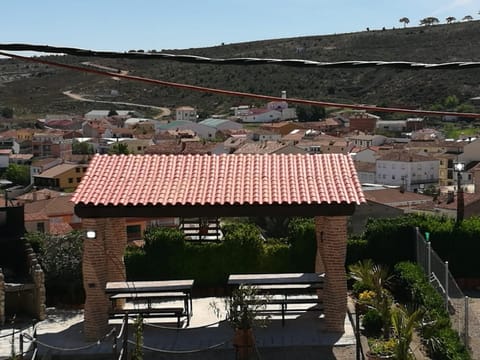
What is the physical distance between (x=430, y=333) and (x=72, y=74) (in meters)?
146

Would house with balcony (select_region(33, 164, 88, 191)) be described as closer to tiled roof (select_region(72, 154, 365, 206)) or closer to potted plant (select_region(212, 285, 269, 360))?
tiled roof (select_region(72, 154, 365, 206))

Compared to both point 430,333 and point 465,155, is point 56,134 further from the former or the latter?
point 430,333

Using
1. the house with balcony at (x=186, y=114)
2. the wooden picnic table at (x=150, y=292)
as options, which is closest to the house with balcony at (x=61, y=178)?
the house with balcony at (x=186, y=114)

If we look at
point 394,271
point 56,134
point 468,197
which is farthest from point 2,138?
point 394,271

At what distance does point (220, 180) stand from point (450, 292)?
529 cm

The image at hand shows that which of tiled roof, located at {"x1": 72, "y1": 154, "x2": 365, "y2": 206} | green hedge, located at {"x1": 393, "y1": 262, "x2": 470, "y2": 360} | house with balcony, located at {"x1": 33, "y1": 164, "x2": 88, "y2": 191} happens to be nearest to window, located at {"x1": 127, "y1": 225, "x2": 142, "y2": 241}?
tiled roof, located at {"x1": 72, "y1": 154, "x2": 365, "y2": 206}

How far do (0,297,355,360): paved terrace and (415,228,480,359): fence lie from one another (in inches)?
72.9

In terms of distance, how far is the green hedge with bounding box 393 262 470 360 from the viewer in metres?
10.3

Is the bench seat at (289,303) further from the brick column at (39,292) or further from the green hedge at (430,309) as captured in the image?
the brick column at (39,292)

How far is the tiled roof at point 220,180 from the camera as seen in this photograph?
12.3m

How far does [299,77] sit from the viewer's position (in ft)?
414

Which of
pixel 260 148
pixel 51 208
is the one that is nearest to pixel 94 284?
pixel 51 208

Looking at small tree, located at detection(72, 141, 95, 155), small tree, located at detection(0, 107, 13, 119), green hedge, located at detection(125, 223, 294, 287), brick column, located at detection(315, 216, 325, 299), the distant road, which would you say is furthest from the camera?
the distant road

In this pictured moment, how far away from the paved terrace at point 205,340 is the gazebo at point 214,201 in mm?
407
